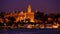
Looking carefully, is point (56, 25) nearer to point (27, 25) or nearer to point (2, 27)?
point (27, 25)

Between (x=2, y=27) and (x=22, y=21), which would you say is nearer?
(x=2, y=27)

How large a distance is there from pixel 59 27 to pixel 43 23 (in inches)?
62.9

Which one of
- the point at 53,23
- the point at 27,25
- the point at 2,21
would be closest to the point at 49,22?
the point at 53,23

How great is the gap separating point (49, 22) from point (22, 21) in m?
2.08

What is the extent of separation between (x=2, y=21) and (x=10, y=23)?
84cm

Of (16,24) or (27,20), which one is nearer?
(16,24)

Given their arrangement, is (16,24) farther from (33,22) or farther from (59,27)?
(59,27)

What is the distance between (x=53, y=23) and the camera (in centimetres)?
2228

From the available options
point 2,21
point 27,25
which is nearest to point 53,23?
point 27,25

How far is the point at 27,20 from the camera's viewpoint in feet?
77.4

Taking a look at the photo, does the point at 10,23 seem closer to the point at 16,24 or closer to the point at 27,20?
the point at 16,24

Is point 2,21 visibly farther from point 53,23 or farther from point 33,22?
point 53,23

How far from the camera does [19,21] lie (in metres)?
22.8

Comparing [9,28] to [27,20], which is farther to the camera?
[27,20]
